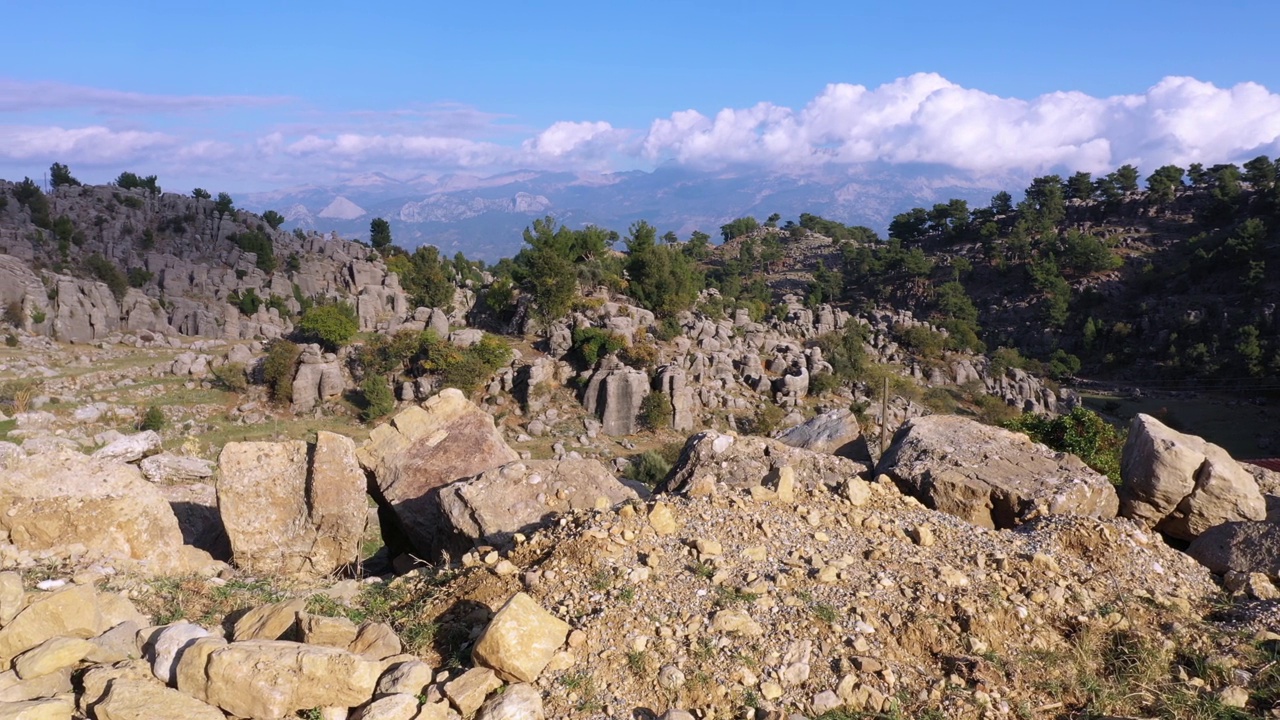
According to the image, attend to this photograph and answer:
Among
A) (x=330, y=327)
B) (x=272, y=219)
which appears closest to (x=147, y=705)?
(x=330, y=327)

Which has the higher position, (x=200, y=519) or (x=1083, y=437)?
(x=200, y=519)

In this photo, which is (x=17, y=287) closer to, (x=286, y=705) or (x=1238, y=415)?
(x=286, y=705)

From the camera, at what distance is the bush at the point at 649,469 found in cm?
2678

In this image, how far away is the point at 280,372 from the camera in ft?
120

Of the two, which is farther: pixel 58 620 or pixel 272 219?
pixel 272 219

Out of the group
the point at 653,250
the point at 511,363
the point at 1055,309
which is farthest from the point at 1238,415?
the point at 511,363

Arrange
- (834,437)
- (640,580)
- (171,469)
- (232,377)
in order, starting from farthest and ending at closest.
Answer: (232,377)
(834,437)
(171,469)
(640,580)

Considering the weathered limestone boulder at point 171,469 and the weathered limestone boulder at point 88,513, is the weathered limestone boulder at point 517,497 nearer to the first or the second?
the weathered limestone boulder at point 88,513

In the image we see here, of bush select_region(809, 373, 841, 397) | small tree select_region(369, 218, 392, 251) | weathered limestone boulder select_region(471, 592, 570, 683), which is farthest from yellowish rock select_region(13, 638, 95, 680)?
small tree select_region(369, 218, 392, 251)

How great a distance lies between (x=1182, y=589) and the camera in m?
7.41

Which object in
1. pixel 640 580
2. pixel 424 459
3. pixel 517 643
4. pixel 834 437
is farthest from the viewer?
pixel 834 437

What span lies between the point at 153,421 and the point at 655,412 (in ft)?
68.4

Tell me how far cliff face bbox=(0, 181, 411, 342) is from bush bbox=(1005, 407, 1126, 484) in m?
45.5

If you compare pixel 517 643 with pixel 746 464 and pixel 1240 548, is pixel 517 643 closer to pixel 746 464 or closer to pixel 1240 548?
pixel 746 464
